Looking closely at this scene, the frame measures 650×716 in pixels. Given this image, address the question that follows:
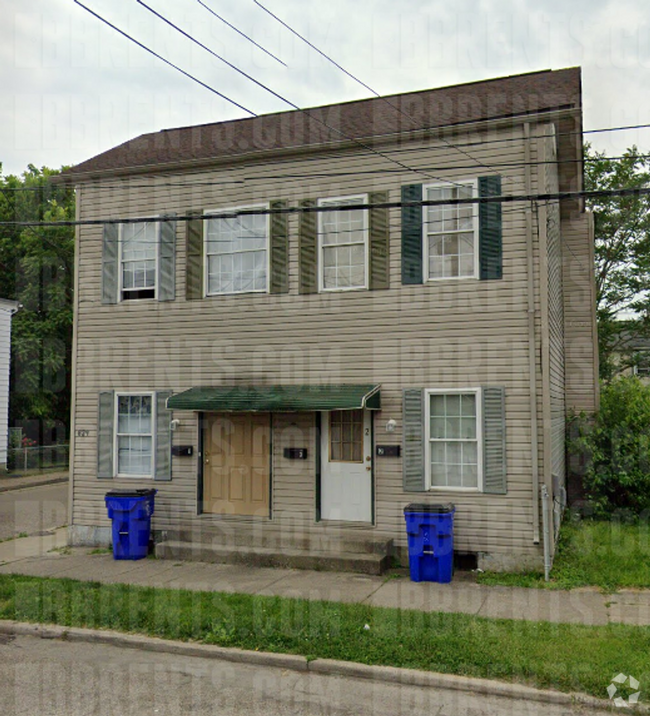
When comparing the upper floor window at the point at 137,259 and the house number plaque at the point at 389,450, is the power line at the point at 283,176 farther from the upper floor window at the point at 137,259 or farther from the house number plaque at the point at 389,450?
the house number plaque at the point at 389,450

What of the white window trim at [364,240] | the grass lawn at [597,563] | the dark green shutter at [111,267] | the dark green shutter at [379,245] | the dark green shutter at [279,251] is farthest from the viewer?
the dark green shutter at [111,267]

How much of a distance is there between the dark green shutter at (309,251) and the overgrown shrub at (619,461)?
19.9ft

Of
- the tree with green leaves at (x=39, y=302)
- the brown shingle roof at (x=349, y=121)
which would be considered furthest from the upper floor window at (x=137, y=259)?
the tree with green leaves at (x=39, y=302)

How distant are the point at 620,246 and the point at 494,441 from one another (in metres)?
20.8

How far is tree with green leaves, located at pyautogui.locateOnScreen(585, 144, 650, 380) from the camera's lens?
91.0 feet

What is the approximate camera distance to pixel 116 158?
1347 centimetres

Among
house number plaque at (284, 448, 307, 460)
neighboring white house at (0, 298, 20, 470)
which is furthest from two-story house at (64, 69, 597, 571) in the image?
neighboring white house at (0, 298, 20, 470)

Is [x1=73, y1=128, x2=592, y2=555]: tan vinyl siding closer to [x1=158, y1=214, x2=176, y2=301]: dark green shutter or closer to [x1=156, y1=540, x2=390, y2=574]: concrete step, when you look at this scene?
[x1=158, y1=214, x2=176, y2=301]: dark green shutter

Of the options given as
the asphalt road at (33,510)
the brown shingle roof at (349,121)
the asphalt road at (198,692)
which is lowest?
the asphalt road at (198,692)

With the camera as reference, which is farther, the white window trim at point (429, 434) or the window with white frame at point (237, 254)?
the window with white frame at point (237, 254)

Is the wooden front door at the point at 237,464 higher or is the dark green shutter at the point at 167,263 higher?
the dark green shutter at the point at 167,263

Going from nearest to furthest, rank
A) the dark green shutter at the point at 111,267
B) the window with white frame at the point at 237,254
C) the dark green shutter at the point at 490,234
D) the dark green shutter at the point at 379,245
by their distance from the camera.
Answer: the dark green shutter at the point at 490,234
the dark green shutter at the point at 379,245
the window with white frame at the point at 237,254
the dark green shutter at the point at 111,267

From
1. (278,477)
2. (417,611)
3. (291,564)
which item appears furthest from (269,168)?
(417,611)

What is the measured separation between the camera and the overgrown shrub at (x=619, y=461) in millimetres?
13016
